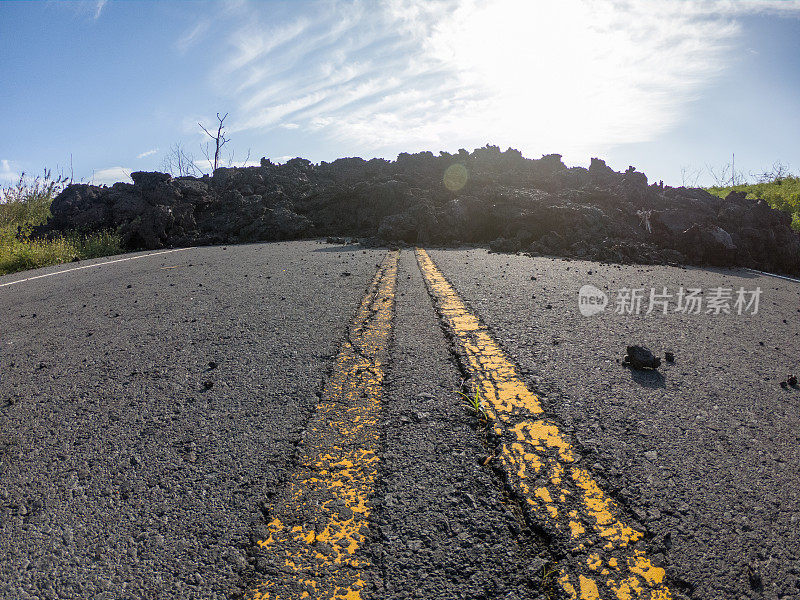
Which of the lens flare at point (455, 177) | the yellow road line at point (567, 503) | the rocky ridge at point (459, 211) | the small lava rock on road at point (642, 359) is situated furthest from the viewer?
the lens flare at point (455, 177)

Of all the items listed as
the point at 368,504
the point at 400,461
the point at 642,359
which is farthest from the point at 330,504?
the point at 642,359

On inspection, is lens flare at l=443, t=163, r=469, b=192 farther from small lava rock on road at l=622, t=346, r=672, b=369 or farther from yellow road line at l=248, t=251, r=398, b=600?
yellow road line at l=248, t=251, r=398, b=600

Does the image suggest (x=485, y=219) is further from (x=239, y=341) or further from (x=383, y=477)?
(x=383, y=477)

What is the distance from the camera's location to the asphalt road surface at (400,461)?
3.78ft

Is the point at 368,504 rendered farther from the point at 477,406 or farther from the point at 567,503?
the point at 477,406

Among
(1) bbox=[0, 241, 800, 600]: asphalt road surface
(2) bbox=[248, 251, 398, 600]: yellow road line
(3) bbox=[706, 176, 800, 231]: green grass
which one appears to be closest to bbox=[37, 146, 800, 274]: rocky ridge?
(3) bbox=[706, 176, 800, 231]: green grass

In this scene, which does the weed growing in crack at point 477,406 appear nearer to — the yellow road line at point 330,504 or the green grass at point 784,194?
the yellow road line at point 330,504

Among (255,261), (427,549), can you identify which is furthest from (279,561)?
(255,261)

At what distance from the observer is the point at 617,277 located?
5684mm

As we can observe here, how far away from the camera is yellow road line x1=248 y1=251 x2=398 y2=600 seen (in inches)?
44.3

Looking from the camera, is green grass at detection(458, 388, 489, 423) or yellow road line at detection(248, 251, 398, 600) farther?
green grass at detection(458, 388, 489, 423)

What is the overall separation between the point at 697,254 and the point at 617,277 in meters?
3.49

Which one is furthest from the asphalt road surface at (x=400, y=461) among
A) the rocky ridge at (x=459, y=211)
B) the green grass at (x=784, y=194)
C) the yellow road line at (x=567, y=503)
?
the green grass at (x=784, y=194)

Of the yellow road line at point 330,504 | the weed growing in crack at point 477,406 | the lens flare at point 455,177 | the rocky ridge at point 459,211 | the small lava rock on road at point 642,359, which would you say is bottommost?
the yellow road line at point 330,504
